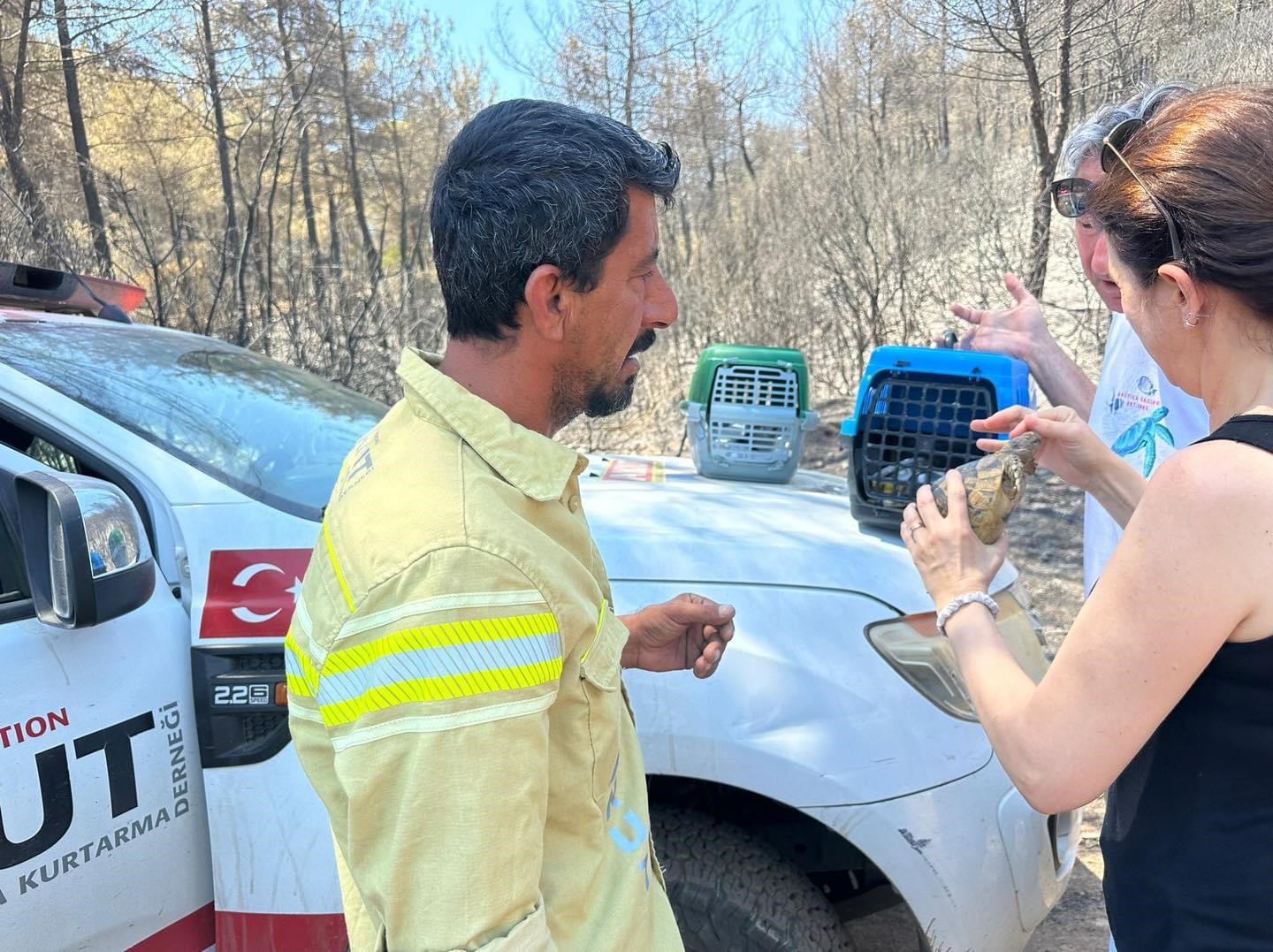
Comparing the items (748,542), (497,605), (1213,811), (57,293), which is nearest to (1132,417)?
(748,542)

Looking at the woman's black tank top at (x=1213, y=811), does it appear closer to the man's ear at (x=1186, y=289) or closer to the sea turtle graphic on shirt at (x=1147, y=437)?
the man's ear at (x=1186, y=289)

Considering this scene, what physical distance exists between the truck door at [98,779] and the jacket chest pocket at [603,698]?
973 millimetres

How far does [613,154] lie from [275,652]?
45.6 inches

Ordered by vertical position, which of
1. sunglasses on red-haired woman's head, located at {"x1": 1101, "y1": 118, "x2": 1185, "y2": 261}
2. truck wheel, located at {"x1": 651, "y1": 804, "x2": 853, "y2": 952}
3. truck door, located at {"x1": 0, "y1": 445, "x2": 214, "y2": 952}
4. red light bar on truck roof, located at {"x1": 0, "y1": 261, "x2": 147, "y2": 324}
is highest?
sunglasses on red-haired woman's head, located at {"x1": 1101, "y1": 118, "x2": 1185, "y2": 261}

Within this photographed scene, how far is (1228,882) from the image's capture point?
1176mm

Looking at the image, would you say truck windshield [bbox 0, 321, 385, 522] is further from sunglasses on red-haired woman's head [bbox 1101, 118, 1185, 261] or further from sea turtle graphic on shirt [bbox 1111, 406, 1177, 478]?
sea turtle graphic on shirt [bbox 1111, 406, 1177, 478]

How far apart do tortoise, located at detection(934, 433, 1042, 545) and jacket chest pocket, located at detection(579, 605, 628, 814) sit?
624 mm

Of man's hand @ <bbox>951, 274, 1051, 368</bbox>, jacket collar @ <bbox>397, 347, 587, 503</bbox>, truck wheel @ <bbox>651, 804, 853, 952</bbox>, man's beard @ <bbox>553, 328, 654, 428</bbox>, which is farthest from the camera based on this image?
man's hand @ <bbox>951, 274, 1051, 368</bbox>

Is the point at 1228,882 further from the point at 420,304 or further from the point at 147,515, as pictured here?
the point at 420,304

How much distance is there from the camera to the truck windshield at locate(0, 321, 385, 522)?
2.06 metres

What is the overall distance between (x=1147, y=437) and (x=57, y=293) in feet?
9.83

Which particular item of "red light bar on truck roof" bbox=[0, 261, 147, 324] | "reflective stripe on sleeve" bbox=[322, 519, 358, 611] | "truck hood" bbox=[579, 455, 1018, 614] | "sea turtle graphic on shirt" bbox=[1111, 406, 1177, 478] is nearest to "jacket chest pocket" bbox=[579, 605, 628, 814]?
"reflective stripe on sleeve" bbox=[322, 519, 358, 611]

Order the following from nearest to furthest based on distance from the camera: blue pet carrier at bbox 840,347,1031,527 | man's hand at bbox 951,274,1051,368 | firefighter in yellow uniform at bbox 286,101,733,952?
firefighter in yellow uniform at bbox 286,101,733,952 → blue pet carrier at bbox 840,347,1031,527 → man's hand at bbox 951,274,1051,368

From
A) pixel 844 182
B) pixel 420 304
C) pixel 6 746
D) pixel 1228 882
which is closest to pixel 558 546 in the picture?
pixel 1228 882
